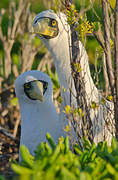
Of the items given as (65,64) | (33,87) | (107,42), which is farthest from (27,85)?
(107,42)

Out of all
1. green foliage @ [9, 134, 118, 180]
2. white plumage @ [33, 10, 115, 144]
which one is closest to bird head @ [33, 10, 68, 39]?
white plumage @ [33, 10, 115, 144]

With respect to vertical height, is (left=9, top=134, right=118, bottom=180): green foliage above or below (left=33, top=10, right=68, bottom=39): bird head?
below

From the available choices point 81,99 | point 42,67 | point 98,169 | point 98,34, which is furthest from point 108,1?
point 42,67

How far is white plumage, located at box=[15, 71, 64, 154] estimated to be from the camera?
11.0 ft

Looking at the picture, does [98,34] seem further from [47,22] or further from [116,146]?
[116,146]

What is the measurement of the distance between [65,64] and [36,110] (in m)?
0.50

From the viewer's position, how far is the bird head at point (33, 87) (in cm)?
343

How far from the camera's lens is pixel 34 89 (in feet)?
11.3

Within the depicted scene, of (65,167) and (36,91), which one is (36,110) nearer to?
(36,91)

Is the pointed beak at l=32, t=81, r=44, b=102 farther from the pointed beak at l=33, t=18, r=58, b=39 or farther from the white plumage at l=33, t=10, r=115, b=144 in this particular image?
the pointed beak at l=33, t=18, r=58, b=39

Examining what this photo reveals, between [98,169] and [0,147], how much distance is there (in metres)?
2.57

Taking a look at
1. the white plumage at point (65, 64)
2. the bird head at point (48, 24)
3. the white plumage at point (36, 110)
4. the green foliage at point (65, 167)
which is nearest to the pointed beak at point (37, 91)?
the white plumage at point (36, 110)

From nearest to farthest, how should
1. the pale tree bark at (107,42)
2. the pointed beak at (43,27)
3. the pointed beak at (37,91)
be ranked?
the pale tree bark at (107,42), the pointed beak at (43,27), the pointed beak at (37,91)

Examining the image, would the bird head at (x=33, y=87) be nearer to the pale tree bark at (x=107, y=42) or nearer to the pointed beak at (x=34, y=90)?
the pointed beak at (x=34, y=90)
